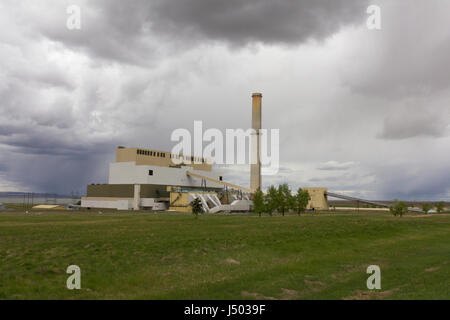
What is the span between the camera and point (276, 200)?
287 feet

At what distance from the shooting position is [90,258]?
80.1 ft

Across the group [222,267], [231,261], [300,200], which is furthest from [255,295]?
[300,200]

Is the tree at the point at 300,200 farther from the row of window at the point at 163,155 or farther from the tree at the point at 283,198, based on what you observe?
the row of window at the point at 163,155

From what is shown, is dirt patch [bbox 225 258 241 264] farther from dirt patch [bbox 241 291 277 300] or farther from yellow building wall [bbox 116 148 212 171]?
yellow building wall [bbox 116 148 212 171]

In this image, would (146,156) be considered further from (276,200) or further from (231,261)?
(231,261)

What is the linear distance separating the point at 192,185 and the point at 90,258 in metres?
124

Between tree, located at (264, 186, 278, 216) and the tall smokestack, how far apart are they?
47732 millimetres

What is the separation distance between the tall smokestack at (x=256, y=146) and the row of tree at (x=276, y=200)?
46.6 meters

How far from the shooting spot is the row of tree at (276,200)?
86.4 m

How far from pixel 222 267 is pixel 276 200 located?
212ft

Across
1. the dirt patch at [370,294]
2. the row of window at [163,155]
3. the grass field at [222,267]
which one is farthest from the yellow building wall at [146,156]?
the dirt patch at [370,294]
